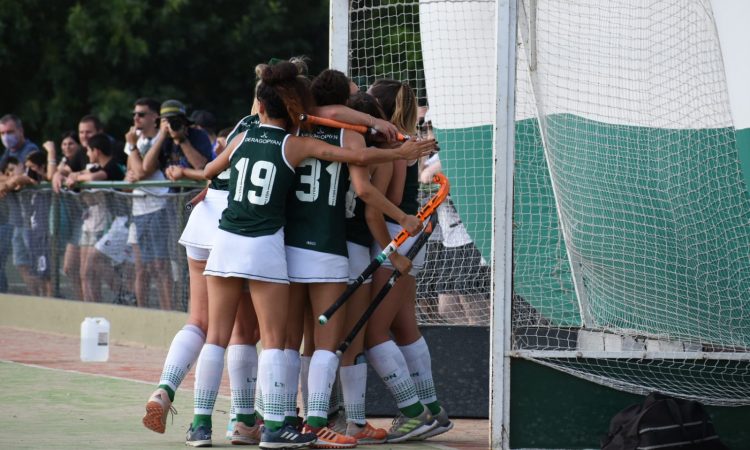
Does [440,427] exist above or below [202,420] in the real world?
below

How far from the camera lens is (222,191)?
25.7ft

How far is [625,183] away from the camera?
8.53m

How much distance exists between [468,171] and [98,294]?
5927mm

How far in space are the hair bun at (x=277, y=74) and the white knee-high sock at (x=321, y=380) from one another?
1.43 meters

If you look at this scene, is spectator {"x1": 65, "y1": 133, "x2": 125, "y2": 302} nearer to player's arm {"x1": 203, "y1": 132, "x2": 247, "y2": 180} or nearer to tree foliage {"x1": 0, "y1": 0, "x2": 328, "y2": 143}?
player's arm {"x1": 203, "y1": 132, "x2": 247, "y2": 180}

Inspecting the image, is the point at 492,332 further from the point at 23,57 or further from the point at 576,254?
the point at 23,57

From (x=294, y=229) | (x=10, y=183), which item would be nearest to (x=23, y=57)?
(x=10, y=183)

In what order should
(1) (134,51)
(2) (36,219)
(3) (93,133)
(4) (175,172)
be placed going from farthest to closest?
1. (1) (134,51)
2. (2) (36,219)
3. (3) (93,133)
4. (4) (175,172)

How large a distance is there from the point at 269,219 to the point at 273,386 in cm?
86

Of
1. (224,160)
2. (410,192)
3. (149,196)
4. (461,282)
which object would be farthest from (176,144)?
(224,160)

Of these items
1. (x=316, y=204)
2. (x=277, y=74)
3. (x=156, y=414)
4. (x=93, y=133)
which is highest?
(x=277, y=74)

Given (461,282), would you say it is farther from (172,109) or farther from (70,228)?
(70,228)

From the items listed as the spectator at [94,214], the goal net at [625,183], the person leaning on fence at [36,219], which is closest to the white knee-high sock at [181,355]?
the goal net at [625,183]

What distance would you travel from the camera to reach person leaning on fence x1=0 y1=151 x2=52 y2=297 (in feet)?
48.8
